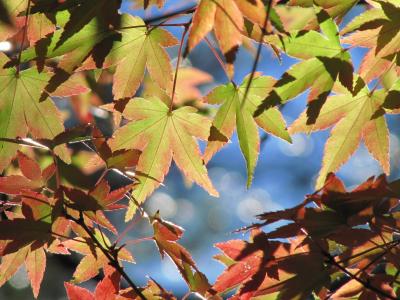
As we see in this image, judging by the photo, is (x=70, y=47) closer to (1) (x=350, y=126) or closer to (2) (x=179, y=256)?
(2) (x=179, y=256)

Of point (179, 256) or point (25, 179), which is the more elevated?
point (25, 179)

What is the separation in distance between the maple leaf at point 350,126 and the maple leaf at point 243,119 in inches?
1.3

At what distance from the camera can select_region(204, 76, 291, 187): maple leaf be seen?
→ 92cm

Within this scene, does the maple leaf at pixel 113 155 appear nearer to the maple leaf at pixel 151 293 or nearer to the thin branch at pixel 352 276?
the maple leaf at pixel 151 293

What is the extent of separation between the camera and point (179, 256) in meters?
0.88

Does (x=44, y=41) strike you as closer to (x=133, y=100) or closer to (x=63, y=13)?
(x=63, y=13)

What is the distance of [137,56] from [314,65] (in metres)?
0.29

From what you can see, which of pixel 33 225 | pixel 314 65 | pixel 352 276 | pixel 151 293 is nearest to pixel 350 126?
Answer: pixel 314 65

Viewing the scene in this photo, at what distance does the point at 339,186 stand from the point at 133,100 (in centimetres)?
40

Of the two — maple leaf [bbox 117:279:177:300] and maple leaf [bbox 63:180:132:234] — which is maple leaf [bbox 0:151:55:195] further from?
maple leaf [bbox 117:279:177:300]

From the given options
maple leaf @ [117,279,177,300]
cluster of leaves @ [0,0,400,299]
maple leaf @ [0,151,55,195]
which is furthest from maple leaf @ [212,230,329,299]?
maple leaf @ [0,151,55,195]

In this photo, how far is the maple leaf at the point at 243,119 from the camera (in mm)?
915

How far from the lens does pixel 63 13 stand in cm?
88

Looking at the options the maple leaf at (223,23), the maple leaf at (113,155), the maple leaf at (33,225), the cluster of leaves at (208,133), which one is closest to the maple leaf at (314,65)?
the cluster of leaves at (208,133)
